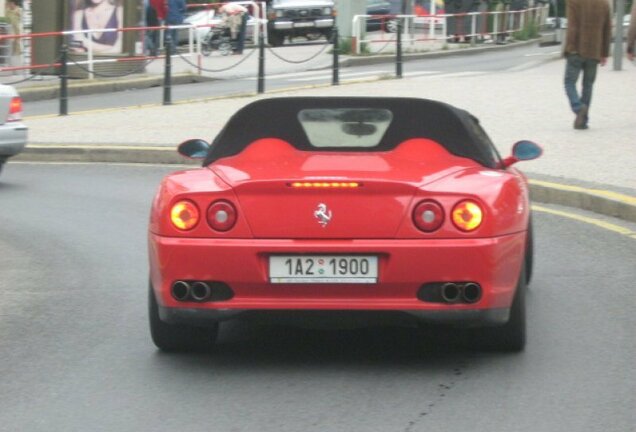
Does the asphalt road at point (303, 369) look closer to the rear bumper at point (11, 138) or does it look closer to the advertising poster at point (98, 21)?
the rear bumper at point (11, 138)

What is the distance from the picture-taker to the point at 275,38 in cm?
4309

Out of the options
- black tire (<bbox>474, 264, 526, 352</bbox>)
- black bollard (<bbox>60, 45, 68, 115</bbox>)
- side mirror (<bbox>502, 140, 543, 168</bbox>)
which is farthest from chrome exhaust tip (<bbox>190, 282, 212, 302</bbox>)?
black bollard (<bbox>60, 45, 68, 115</bbox>)

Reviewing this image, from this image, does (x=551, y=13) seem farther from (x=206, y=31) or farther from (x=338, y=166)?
(x=338, y=166)

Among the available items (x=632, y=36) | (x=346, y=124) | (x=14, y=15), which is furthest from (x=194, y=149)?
(x=14, y=15)

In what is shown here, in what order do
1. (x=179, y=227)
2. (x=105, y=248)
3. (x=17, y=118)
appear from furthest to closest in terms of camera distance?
(x=17, y=118) < (x=105, y=248) < (x=179, y=227)

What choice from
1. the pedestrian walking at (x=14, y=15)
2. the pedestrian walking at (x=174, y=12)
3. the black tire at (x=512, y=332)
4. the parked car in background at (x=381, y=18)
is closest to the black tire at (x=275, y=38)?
the parked car in background at (x=381, y=18)

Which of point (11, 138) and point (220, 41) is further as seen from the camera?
point (220, 41)

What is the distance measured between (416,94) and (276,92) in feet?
8.52

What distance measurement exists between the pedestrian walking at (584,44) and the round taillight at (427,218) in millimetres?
11892

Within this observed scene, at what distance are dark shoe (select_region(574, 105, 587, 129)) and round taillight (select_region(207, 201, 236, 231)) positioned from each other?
12209mm

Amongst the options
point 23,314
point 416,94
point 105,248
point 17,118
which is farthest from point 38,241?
point 416,94

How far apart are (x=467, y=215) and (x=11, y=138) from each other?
9.30 m

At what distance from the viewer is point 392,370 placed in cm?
719

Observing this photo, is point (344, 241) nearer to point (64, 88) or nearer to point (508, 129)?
point (508, 129)
